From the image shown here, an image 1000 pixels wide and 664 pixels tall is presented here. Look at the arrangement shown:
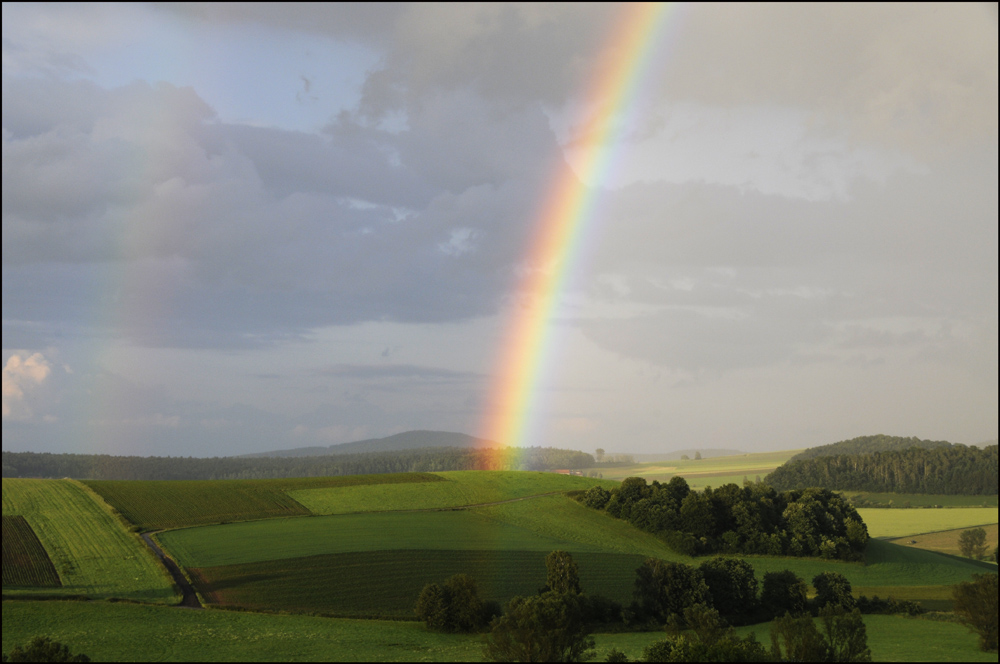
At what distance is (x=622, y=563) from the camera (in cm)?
8319

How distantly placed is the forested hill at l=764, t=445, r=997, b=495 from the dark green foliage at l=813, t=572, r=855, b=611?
3556 inches

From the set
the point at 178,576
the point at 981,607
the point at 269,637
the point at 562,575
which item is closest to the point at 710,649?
the point at 981,607

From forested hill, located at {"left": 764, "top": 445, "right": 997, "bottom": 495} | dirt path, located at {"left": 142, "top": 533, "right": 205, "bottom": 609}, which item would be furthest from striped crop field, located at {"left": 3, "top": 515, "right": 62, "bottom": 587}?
forested hill, located at {"left": 764, "top": 445, "right": 997, "bottom": 495}

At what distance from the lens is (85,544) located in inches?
2965

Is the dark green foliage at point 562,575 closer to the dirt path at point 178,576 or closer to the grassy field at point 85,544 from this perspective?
the dirt path at point 178,576

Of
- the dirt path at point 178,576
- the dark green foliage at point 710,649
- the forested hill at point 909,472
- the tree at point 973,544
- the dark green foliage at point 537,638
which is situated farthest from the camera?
the forested hill at point 909,472

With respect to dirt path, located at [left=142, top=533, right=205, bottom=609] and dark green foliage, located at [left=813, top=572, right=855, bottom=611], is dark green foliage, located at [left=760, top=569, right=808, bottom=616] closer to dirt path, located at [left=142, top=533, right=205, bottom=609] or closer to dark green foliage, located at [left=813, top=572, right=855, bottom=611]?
dark green foliage, located at [left=813, top=572, right=855, bottom=611]

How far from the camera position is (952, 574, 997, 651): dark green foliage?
150 ft

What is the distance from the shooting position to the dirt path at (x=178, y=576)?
59875 mm

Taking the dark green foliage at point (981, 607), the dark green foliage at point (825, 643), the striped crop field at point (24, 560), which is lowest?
the striped crop field at point (24, 560)

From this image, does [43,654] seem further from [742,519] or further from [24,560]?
[742,519]

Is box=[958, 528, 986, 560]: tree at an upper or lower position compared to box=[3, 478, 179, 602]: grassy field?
lower

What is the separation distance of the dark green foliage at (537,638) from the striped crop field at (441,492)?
2474 inches

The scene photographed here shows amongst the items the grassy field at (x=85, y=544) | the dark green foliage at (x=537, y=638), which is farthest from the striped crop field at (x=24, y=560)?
the dark green foliage at (x=537, y=638)
